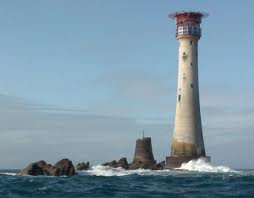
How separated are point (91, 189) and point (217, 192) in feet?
25.1

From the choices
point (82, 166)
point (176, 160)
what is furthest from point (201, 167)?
point (82, 166)

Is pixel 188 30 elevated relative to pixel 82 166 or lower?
elevated

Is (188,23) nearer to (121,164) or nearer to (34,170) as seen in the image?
(121,164)

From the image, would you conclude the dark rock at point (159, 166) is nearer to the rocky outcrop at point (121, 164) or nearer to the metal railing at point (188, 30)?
the rocky outcrop at point (121, 164)

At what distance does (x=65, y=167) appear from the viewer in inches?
2596

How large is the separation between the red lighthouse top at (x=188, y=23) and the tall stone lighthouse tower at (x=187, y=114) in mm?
975

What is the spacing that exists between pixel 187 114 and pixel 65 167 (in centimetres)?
2058

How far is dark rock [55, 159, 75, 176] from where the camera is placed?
65.2 metres

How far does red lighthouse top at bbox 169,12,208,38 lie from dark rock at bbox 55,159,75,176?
2707 centimetres

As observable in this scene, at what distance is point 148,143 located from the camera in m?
86.6

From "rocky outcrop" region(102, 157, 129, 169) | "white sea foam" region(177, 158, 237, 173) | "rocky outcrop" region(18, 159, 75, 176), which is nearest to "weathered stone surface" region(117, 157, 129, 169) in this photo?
"rocky outcrop" region(102, 157, 129, 169)

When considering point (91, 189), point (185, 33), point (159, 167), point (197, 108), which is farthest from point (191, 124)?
point (91, 189)

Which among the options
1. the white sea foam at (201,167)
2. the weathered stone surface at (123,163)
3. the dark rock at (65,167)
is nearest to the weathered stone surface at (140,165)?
the weathered stone surface at (123,163)

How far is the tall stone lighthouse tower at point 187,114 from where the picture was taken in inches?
3137
